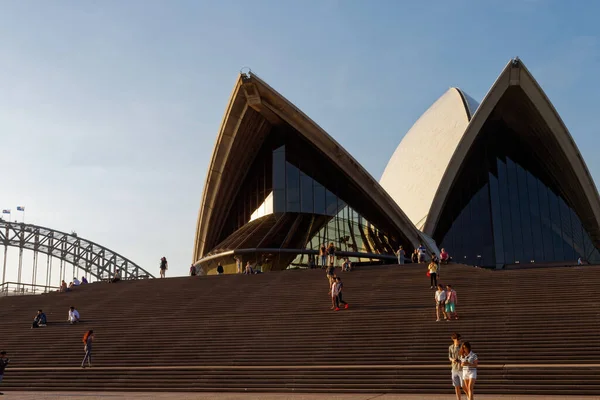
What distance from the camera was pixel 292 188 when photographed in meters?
37.3

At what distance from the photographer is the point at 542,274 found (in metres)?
20.3

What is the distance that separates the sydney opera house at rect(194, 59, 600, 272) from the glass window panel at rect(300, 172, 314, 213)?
53 mm

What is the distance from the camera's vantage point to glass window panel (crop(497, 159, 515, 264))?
37.0 m

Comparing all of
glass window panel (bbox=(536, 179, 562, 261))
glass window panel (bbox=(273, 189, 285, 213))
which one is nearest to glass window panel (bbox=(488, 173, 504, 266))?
glass window panel (bbox=(536, 179, 562, 261))

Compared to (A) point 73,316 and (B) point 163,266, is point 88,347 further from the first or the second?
(B) point 163,266

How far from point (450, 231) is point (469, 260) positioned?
1.91 metres

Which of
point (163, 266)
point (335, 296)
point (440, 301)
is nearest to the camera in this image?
point (440, 301)

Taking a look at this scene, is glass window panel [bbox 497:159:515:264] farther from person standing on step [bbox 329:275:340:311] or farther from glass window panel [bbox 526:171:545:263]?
person standing on step [bbox 329:275:340:311]

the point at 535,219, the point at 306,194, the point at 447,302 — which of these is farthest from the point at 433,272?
the point at 535,219

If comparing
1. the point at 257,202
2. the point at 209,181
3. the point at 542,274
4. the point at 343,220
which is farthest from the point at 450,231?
the point at 542,274

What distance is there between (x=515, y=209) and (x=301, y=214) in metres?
11.6

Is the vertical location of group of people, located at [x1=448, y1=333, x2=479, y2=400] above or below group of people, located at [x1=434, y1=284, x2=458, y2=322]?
below

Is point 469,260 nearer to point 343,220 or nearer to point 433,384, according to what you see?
point 343,220

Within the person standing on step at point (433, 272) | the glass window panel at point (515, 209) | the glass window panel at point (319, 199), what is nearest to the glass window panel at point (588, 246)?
the glass window panel at point (515, 209)
